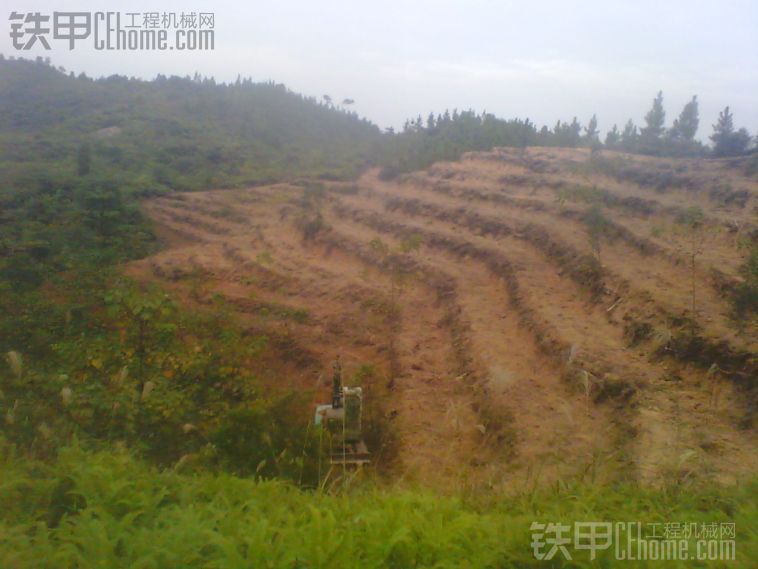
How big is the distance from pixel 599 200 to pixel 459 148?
25.0 feet

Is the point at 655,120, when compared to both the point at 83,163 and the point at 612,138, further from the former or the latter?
the point at 83,163

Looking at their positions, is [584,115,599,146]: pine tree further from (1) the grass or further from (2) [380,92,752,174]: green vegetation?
(1) the grass

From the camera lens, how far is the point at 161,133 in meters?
19.3

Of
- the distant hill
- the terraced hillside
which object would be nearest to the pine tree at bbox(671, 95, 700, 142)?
the terraced hillside

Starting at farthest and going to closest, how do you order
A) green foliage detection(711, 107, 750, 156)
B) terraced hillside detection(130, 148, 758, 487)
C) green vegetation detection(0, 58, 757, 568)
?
green foliage detection(711, 107, 750, 156) → terraced hillside detection(130, 148, 758, 487) → green vegetation detection(0, 58, 757, 568)

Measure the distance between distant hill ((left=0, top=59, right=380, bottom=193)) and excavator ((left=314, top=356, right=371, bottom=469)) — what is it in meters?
10.1

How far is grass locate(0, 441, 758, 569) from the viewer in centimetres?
253

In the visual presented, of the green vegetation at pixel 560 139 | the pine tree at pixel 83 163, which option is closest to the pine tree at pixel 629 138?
the green vegetation at pixel 560 139

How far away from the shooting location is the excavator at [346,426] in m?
5.00

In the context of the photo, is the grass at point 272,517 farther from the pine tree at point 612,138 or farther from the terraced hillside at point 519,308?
the pine tree at point 612,138

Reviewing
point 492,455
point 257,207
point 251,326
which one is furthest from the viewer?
point 257,207

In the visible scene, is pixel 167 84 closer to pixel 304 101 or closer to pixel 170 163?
pixel 304 101

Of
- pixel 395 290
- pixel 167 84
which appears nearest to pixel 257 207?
pixel 395 290

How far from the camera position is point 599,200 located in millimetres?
10625
